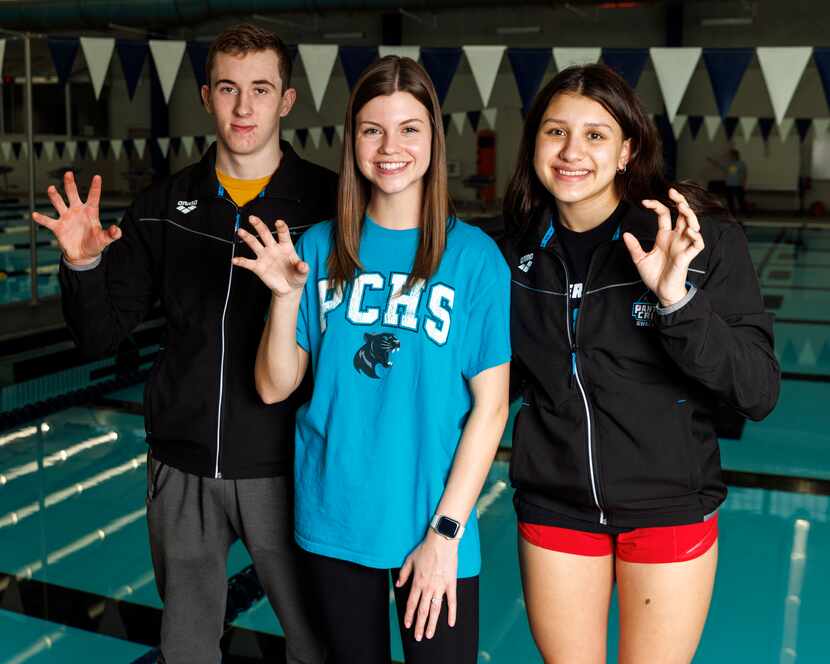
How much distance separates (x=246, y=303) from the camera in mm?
1792

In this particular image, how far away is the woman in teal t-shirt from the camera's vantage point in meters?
1.50

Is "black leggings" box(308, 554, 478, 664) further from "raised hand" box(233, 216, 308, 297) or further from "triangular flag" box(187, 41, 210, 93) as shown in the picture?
"triangular flag" box(187, 41, 210, 93)

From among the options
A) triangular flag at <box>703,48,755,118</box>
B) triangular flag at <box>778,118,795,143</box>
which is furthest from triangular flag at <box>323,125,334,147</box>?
triangular flag at <box>703,48,755,118</box>

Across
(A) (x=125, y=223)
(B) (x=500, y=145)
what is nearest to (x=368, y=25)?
(B) (x=500, y=145)

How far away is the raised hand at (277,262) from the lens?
1.48 metres

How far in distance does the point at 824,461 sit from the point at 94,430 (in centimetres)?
356

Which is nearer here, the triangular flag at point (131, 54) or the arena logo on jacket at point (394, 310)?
the arena logo on jacket at point (394, 310)

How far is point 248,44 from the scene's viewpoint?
5.78ft

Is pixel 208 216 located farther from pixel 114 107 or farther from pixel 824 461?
pixel 114 107

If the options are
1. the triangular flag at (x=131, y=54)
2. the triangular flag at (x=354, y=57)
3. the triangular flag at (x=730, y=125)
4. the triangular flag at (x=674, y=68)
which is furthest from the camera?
the triangular flag at (x=730, y=125)

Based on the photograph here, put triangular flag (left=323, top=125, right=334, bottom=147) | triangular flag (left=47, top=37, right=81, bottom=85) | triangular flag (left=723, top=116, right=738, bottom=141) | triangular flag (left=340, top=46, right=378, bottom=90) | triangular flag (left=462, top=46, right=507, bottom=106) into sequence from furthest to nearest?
triangular flag (left=323, top=125, right=334, bottom=147) < triangular flag (left=723, top=116, right=738, bottom=141) < triangular flag (left=47, top=37, right=81, bottom=85) < triangular flag (left=340, top=46, right=378, bottom=90) < triangular flag (left=462, top=46, right=507, bottom=106)

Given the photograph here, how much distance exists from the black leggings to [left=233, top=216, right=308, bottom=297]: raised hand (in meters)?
0.47

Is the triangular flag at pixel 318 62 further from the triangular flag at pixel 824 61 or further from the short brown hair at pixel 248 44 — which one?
the short brown hair at pixel 248 44

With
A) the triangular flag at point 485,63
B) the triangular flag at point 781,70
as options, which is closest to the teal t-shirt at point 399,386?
the triangular flag at point 781,70
